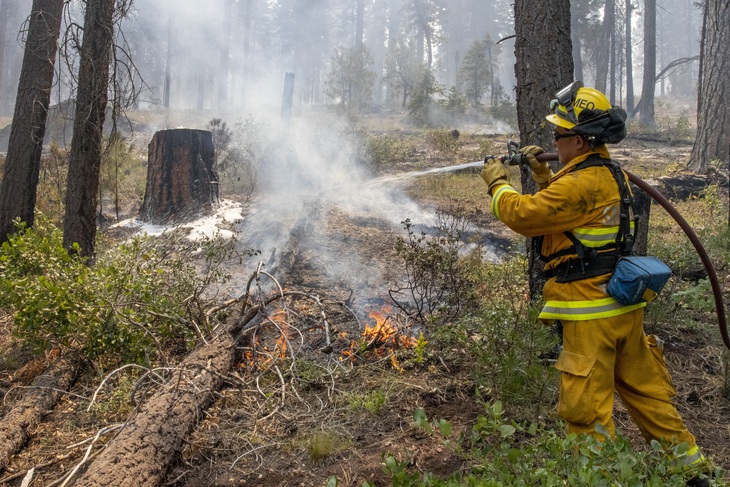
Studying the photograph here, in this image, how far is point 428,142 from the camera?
19.0 meters

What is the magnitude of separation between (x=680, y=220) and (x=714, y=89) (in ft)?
31.6

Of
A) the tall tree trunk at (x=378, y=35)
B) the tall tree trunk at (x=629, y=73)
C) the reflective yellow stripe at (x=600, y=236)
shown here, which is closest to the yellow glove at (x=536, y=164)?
the reflective yellow stripe at (x=600, y=236)

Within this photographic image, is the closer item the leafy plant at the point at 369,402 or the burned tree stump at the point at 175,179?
the leafy plant at the point at 369,402

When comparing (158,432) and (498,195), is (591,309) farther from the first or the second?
(158,432)

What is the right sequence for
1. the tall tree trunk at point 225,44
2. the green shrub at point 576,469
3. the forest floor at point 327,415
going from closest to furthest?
the green shrub at point 576,469
the forest floor at point 327,415
the tall tree trunk at point 225,44

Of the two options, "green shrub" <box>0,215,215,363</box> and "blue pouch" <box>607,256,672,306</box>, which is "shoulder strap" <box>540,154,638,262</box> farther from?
"green shrub" <box>0,215,215,363</box>

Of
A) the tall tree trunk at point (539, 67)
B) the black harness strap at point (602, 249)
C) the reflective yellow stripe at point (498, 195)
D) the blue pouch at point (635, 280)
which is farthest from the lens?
the tall tree trunk at point (539, 67)

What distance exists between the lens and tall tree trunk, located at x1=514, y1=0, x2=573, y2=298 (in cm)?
417

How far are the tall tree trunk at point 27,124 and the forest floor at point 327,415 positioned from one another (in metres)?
2.97

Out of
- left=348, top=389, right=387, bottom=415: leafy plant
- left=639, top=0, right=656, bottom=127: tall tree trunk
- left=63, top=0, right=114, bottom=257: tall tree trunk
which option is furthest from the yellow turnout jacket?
left=639, top=0, right=656, bottom=127: tall tree trunk

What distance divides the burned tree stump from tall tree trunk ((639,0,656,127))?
21.7 meters

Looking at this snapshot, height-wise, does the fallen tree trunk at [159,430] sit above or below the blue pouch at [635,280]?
below

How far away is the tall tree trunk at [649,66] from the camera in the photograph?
24.2 meters

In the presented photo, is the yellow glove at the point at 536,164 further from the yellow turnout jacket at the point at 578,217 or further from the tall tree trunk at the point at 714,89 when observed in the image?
the tall tree trunk at the point at 714,89
